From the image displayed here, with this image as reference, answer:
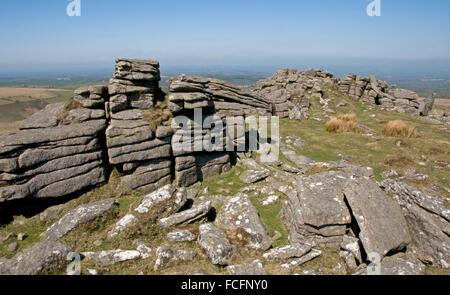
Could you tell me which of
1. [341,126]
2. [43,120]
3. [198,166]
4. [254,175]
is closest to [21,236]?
[43,120]

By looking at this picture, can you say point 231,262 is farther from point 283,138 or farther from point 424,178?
point 283,138

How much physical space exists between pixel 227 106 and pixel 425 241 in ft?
47.5

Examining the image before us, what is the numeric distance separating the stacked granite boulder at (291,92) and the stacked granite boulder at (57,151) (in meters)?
22.3

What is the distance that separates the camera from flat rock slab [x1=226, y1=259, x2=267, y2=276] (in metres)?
7.66

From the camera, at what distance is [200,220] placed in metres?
11.3

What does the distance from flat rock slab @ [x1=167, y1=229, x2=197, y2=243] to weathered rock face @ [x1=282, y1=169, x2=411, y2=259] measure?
14.4 feet

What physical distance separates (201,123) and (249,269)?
35.1ft

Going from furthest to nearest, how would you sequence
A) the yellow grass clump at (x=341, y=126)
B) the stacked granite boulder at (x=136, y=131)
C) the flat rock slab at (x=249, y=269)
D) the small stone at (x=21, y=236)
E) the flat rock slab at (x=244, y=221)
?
1. the yellow grass clump at (x=341, y=126)
2. the stacked granite boulder at (x=136, y=131)
3. the small stone at (x=21, y=236)
4. the flat rock slab at (x=244, y=221)
5. the flat rock slab at (x=249, y=269)

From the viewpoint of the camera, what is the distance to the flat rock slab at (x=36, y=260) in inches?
297

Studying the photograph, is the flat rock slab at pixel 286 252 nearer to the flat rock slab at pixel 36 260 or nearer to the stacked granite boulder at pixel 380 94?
the flat rock slab at pixel 36 260

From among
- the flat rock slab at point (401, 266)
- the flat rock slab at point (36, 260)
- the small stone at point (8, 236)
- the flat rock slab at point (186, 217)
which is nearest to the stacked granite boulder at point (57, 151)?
the small stone at point (8, 236)

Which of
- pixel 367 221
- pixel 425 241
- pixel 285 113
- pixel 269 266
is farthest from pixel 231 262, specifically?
pixel 285 113

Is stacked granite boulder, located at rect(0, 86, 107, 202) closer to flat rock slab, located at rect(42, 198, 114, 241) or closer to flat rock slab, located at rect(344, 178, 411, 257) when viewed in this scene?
flat rock slab, located at rect(42, 198, 114, 241)

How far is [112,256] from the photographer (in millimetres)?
8633
